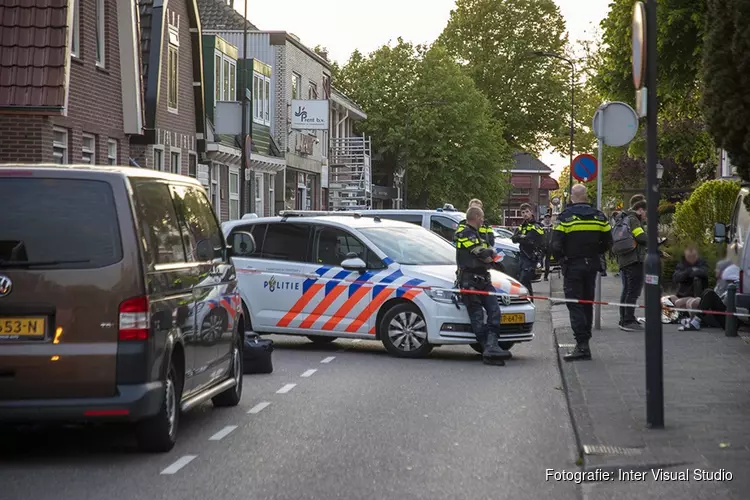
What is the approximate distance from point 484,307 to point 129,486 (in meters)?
8.11

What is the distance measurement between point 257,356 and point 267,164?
1327 inches

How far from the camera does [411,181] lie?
70.2 metres

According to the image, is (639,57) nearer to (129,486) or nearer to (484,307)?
(129,486)

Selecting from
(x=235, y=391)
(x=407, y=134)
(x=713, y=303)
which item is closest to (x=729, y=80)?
(x=713, y=303)

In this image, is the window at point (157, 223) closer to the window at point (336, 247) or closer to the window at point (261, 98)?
the window at point (336, 247)

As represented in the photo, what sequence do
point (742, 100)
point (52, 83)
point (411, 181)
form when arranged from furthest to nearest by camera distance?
1. point (411, 181)
2. point (52, 83)
3. point (742, 100)

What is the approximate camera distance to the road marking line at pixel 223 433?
948 cm

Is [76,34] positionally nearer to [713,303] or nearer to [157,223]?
[713,303]

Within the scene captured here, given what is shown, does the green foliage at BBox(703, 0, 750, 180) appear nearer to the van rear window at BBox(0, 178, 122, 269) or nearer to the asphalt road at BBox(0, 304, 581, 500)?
the asphalt road at BBox(0, 304, 581, 500)

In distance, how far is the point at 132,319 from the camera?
8.20 metres

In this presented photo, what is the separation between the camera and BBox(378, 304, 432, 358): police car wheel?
15.7 m

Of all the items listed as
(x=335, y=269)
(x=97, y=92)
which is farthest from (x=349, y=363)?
(x=97, y=92)

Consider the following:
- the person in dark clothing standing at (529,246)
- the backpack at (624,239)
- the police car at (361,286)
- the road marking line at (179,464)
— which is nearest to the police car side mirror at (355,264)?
the police car at (361,286)

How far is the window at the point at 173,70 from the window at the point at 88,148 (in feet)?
23.5
